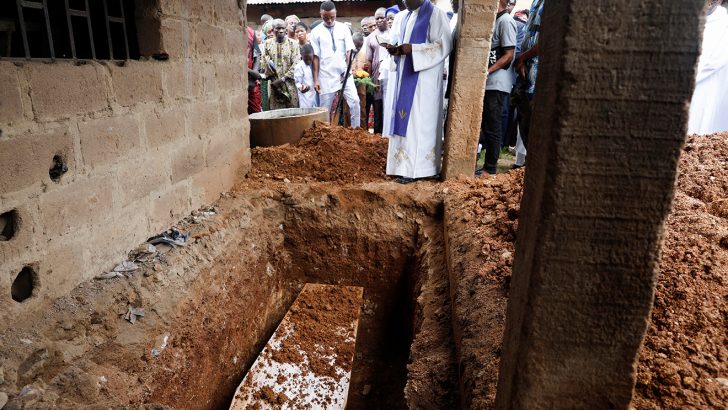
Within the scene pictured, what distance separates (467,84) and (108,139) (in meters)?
2.97

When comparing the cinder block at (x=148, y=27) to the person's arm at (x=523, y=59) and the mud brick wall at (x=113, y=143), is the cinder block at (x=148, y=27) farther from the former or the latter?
the person's arm at (x=523, y=59)

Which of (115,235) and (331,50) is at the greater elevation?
(331,50)

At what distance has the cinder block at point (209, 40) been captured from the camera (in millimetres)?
3201

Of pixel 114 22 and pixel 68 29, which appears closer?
pixel 68 29

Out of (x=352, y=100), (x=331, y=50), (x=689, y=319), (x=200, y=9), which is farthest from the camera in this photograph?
(x=352, y=100)

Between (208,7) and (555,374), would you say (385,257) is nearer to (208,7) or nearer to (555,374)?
(208,7)

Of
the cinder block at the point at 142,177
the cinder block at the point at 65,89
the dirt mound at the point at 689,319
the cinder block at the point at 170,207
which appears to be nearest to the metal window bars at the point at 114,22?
the cinder block at the point at 65,89

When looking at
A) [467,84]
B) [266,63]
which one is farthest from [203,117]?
[266,63]

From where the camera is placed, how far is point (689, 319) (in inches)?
68.8

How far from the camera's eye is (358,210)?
3.97 meters

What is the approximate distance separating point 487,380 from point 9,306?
196cm

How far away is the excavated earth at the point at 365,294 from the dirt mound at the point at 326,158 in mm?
20

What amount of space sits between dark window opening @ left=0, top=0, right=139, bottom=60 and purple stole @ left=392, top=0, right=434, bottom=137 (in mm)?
2381

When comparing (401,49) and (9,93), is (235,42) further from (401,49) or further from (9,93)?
(9,93)
